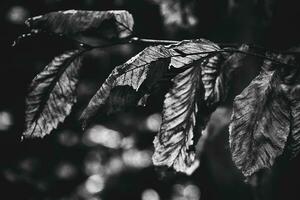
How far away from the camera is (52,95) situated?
0.74m

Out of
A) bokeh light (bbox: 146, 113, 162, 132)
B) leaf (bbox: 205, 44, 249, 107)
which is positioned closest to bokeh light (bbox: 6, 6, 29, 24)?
bokeh light (bbox: 146, 113, 162, 132)

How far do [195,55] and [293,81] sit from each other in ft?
0.59

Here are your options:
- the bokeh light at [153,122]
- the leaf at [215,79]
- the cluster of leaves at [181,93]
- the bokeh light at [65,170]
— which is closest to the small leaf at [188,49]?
the cluster of leaves at [181,93]

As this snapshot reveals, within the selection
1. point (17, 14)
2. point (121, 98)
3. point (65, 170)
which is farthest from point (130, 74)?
point (65, 170)

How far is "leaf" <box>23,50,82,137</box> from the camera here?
0.72 metres

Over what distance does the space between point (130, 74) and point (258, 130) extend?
8.6 inches

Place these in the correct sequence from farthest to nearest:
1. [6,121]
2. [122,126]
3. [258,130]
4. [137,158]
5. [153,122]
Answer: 1. [122,126]
2. [137,158]
3. [153,122]
4. [6,121]
5. [258,130]

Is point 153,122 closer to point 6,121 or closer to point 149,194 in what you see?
point 149,194

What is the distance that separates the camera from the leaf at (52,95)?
0.72 m

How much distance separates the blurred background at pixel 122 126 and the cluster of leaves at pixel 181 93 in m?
0.11

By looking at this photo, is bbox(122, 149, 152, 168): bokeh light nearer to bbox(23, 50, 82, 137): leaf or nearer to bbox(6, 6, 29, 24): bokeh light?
bbox(6, 6, 29, 24): bokeh light

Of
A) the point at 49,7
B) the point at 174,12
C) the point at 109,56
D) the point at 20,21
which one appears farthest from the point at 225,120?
the point at 20,21

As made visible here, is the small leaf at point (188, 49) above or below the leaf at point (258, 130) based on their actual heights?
above

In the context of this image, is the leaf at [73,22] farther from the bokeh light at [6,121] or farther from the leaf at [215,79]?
the bokeh light at [6,121]
